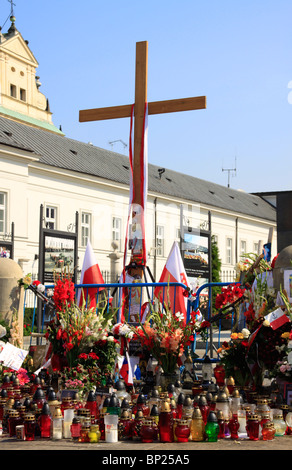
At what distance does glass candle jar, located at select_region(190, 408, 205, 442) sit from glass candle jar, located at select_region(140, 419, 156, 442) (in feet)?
1.10

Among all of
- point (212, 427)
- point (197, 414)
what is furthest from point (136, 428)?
point (212, 427)

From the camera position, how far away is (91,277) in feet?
33.9

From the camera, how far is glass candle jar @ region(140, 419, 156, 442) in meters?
5.74

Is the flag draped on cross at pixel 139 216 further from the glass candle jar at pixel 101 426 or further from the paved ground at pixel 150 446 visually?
the paved ground at pixel 150 446

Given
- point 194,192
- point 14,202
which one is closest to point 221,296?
point 14,202

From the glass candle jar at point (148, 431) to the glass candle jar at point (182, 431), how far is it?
211 mm

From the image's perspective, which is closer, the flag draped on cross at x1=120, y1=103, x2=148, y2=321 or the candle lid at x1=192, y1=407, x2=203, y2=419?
the candle lid at x1=192, y1=407, x2=203, y2=419

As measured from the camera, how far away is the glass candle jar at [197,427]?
570 centimetres

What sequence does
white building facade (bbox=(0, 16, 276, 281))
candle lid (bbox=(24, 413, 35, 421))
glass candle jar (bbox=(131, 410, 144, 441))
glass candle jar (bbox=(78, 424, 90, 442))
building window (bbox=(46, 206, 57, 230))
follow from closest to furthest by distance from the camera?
glass candle jar (bbox=(78, 424, 90, 442)) → glass candle jar (bbox=(131, 410, 144, 441)) → candle lid (bbox=(24, 413, 35, 421)) → white building facade (bbox=(0, 16, 276, 281)) → building window (bbox=(46, 206, 57, 230))

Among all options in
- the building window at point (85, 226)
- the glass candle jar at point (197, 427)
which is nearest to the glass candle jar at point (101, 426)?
the glass candle jar at point (197, 427)

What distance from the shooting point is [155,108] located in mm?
9844

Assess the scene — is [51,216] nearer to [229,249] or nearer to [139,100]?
[229,249]

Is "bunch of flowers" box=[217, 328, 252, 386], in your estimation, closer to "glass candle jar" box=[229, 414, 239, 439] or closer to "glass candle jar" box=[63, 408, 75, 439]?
"glass candle jar" box=[229, 414, 239, 439]

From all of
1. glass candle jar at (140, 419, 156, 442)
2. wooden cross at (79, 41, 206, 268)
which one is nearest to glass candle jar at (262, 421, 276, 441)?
glass candle jar at (140, 419, 156, 442)
